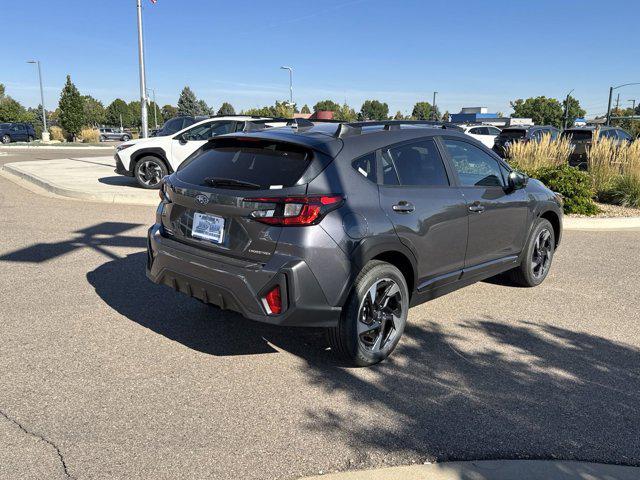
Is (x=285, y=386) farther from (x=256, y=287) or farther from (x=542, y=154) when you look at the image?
(x=542, y=154)

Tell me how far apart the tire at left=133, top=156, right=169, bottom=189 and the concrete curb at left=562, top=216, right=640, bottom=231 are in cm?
856

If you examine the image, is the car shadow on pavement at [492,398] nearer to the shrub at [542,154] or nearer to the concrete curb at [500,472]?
the concrete curb at [500,472]

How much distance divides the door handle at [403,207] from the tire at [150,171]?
9.47m

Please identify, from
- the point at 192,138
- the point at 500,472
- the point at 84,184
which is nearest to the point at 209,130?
the point at 192,138

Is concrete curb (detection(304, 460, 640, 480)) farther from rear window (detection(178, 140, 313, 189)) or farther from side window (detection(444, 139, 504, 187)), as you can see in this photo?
side window (detection(444, 139, 504, 187))

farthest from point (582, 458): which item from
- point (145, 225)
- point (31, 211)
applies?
point (31, 211)

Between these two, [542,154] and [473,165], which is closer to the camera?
[473,165]

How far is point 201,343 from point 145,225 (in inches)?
197

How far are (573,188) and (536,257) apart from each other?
518 cm

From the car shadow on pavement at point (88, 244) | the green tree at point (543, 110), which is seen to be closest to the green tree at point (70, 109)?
the car shadow on pavement at point (88, 244)

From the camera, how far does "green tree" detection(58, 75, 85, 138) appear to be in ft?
145

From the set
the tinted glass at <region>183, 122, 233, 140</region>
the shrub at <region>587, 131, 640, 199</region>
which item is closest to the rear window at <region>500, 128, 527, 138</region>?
the shrub at <region>587, 131, 640, 199</region>

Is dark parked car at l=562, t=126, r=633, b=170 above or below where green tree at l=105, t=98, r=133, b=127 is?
below

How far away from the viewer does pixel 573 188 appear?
1041cm
